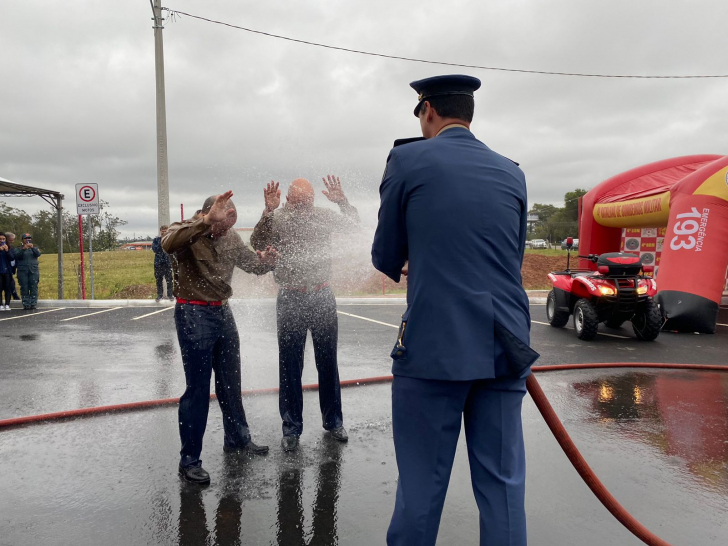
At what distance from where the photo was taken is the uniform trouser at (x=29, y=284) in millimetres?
12688

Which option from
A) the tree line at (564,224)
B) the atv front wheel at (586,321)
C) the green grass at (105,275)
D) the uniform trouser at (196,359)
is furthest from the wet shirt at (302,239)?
the tree line at (564,224)

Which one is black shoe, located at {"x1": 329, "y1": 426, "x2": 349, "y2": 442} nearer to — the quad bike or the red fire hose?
the red fire hose

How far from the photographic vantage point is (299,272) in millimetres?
→ 3811

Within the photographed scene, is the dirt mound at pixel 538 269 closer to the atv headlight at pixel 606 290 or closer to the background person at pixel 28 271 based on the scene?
the atv headlight at pixel 606 290

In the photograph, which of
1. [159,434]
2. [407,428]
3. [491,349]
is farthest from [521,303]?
[159,434]

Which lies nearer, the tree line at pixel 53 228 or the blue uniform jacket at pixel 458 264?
the blue uniform jacket at pixel 458 264

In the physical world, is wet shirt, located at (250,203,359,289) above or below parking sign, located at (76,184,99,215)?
below

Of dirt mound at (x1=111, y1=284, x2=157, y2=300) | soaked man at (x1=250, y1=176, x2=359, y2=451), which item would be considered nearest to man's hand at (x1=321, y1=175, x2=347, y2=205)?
soaked man at (x1=250, y1=176, x2=359, y2=451)

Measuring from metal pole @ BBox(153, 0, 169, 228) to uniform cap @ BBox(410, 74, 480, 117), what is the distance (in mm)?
12709

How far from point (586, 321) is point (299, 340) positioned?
6.25 meters

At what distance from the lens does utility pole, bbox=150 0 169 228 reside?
13.8 m

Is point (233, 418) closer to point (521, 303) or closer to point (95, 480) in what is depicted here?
point (95, 480)

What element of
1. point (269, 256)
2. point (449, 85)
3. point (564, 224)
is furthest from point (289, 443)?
point (564, 224)

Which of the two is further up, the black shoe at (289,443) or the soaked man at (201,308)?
the soaked man at (201,308)
